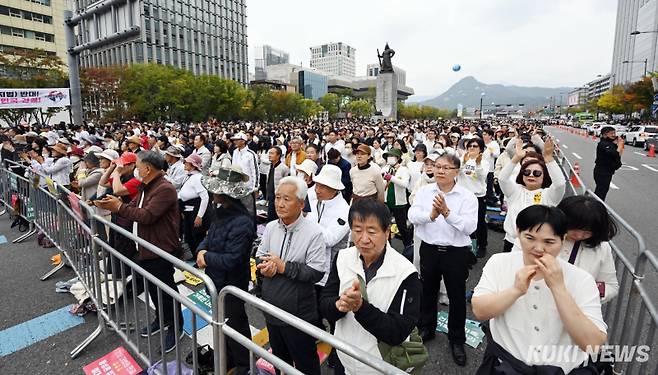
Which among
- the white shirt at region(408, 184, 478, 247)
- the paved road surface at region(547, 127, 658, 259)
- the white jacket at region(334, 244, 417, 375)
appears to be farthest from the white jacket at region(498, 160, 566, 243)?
the paved road surface at region(547, 127, 658, 259)

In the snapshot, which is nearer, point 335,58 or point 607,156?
point 607,156

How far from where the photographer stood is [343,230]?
3.33m

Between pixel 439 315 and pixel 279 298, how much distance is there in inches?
92.5

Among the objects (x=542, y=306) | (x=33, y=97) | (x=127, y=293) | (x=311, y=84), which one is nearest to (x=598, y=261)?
(x=542, y=306)

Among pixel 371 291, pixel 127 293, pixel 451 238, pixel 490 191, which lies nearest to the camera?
pixel 371 291

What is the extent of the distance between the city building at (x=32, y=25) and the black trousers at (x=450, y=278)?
177 ft

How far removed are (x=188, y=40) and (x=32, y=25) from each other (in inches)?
1134

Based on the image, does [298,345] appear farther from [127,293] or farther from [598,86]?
[598,86]

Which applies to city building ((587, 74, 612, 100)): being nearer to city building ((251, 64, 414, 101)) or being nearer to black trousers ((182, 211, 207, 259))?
city building ((251, 64, 414, 101))

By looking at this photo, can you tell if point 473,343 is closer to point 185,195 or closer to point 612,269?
point 612,269

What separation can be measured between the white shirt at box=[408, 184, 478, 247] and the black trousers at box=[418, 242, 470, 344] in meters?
0.10

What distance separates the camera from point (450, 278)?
10.8 ft

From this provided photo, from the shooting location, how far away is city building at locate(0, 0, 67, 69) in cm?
4469

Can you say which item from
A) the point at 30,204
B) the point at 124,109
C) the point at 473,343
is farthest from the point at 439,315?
the point at 124,109
